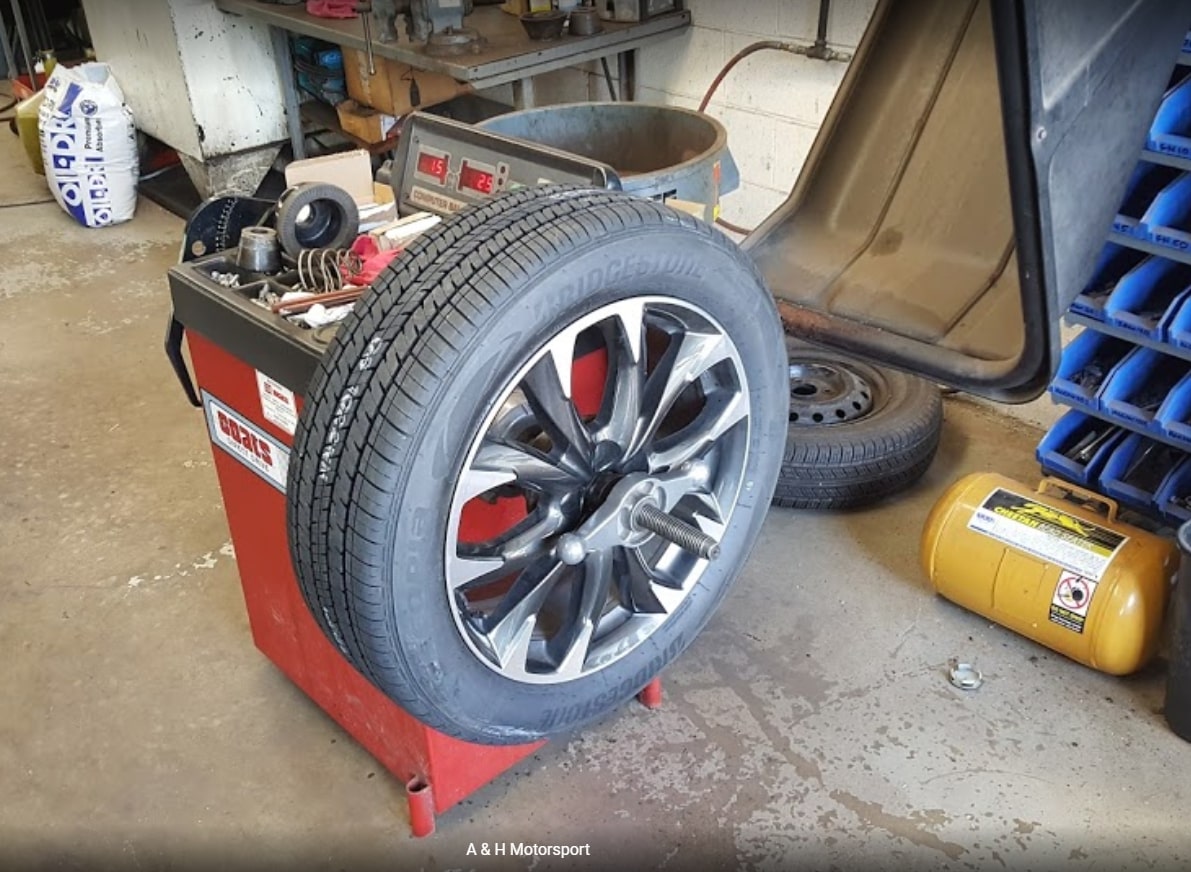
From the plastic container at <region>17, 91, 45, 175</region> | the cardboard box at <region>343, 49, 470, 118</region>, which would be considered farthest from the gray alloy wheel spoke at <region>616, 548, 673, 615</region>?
the plastic container at <region>17, 91, 45, 175</region>

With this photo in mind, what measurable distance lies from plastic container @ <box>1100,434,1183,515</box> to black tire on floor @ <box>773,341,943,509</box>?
40cm

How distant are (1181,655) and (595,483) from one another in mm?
1090

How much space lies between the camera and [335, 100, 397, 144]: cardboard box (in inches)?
147

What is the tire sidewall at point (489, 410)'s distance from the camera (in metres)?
1.22

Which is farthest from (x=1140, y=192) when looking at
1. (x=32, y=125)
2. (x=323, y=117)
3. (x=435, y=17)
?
(x=32, y=125)

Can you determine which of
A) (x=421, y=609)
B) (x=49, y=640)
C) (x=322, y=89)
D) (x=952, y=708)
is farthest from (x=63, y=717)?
(x=322, y=89)

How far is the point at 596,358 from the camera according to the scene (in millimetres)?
1618

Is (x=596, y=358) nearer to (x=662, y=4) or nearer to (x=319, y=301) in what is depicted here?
(x=319, y=301)

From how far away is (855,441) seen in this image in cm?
241

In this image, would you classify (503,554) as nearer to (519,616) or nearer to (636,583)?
(519,616)

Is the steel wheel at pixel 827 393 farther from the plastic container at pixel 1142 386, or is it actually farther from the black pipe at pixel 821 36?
the black pipe at pixel 821 36

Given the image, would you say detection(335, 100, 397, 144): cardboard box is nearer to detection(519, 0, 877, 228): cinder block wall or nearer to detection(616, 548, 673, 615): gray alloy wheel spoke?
detection(519, 0, 877, 228): cinder block wall

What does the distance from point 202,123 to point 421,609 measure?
3.36 metres

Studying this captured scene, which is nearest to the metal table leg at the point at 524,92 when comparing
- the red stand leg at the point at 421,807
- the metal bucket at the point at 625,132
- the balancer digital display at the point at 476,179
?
the metal bucket at the point at 625,132
